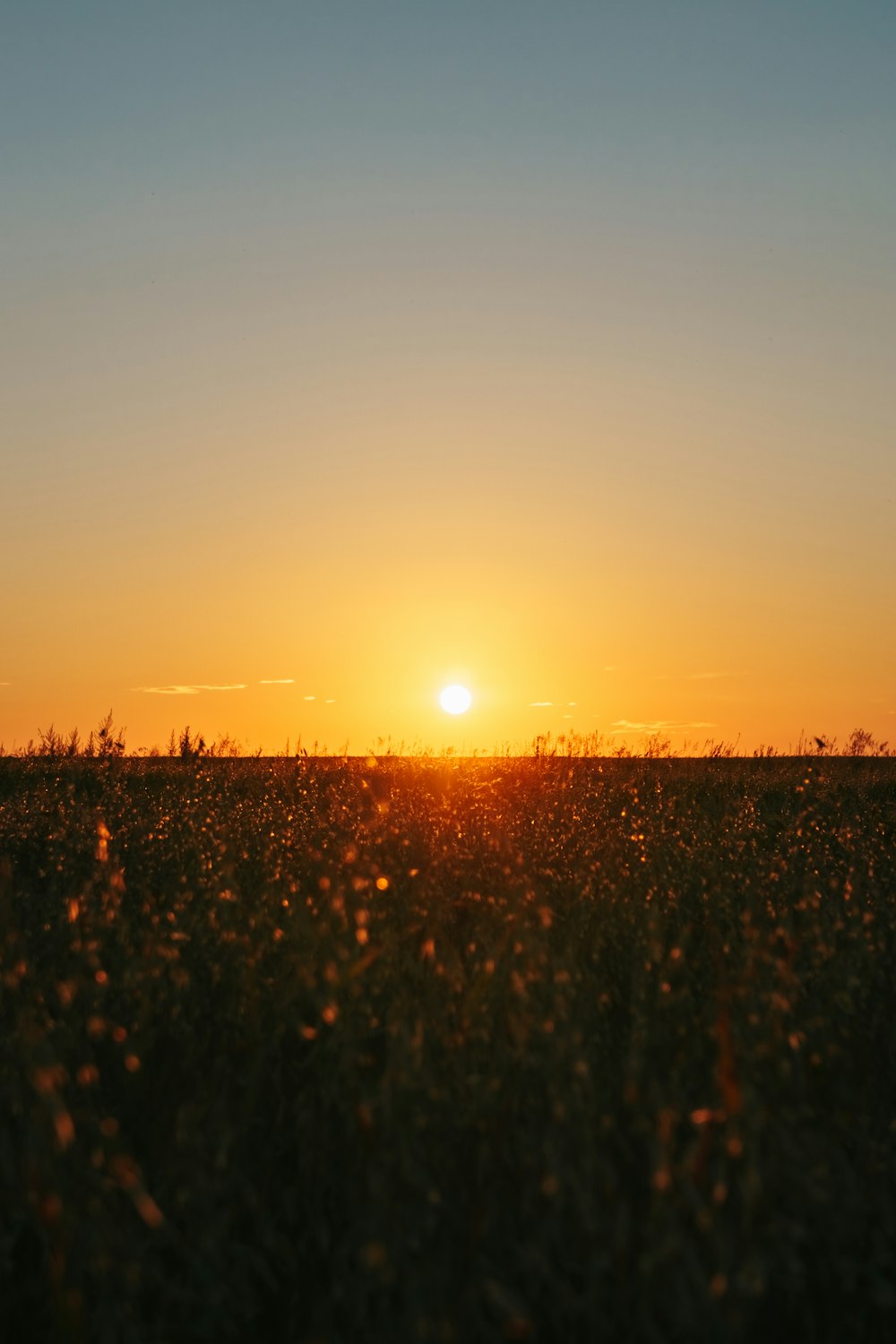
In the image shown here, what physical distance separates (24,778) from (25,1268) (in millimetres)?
12589

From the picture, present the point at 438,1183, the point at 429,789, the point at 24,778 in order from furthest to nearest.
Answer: the point at 24,778, the point at 429,789, the point at 438,1183

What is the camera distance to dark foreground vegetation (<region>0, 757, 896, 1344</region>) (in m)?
1.80

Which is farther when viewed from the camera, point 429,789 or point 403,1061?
point 429,789

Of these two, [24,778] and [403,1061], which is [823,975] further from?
[24,778]

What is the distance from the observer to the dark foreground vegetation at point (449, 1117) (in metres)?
1.80

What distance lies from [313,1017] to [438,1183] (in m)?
1.01

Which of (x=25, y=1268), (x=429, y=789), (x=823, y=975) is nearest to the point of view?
(x=25, y=1268)

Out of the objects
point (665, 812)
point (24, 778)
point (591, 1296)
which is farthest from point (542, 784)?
point (591, 1296)

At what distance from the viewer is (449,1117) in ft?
7.69

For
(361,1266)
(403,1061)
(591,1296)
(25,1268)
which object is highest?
(403,1061)

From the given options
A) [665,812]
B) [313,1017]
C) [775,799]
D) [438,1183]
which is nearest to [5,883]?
[313,1017]

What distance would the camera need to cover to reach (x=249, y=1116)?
2.65m

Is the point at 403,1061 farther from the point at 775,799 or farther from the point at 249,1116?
the point at 775,799

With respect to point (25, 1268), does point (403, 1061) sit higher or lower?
higher
